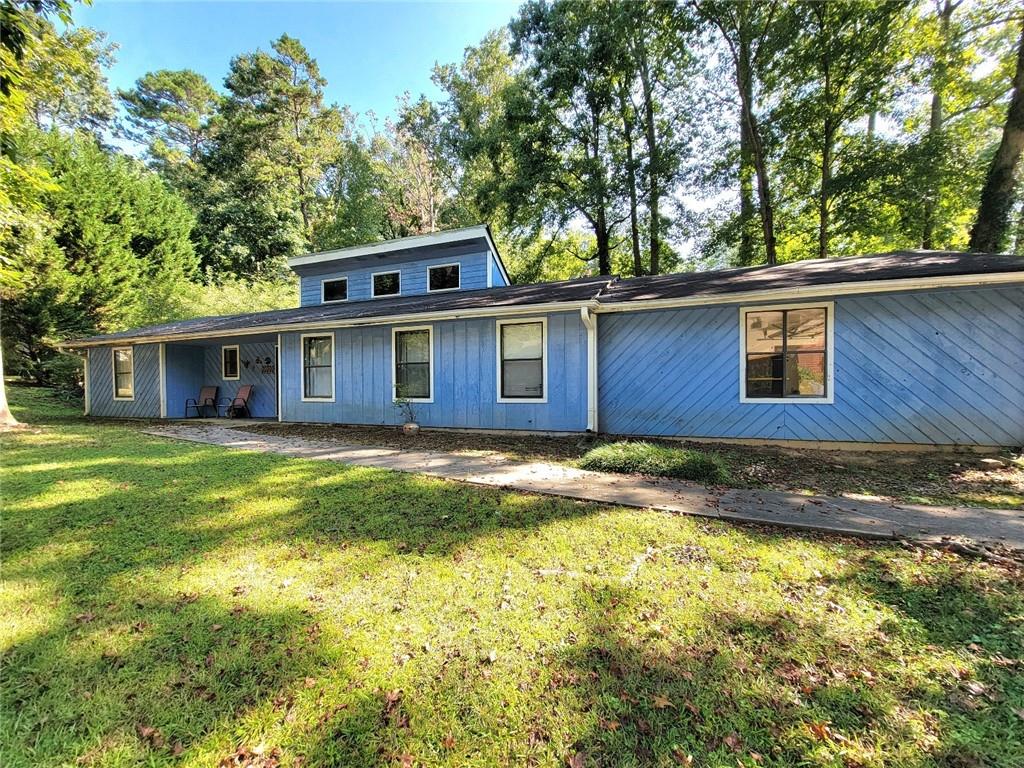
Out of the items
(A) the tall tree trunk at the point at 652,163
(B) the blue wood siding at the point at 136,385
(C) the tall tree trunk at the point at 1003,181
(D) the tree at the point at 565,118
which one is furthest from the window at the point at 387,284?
(C) the tall tree trunk at the point at 1003,181

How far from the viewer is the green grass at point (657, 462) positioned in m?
5.21

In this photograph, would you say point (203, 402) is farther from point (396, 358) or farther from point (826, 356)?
point (826, 356)

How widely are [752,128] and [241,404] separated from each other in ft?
62.3

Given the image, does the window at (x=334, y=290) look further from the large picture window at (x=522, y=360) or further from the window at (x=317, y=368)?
the large picture window at (x=522, y=360)

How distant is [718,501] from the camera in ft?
14.1

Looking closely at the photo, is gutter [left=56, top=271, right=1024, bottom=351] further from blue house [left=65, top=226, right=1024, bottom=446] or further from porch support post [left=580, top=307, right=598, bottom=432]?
porch support post [left=580, top=307, right=598, bottom=432]

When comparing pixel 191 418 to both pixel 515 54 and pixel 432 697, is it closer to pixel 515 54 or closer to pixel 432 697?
pixel 432 697

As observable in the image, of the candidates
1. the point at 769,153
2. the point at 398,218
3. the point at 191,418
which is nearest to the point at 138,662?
the point at 191,418

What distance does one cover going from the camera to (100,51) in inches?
1015

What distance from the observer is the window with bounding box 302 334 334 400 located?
1032 centimetres

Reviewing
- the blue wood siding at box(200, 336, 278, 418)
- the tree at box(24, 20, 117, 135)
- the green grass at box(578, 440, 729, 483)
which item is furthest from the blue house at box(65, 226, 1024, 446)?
the tree at box(24, 20, 117, 135)

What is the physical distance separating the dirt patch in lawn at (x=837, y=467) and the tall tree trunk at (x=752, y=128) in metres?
10.2

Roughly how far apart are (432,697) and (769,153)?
1911cm

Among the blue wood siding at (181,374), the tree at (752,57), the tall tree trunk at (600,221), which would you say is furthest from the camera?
the tall tree trunk at (600,221)
